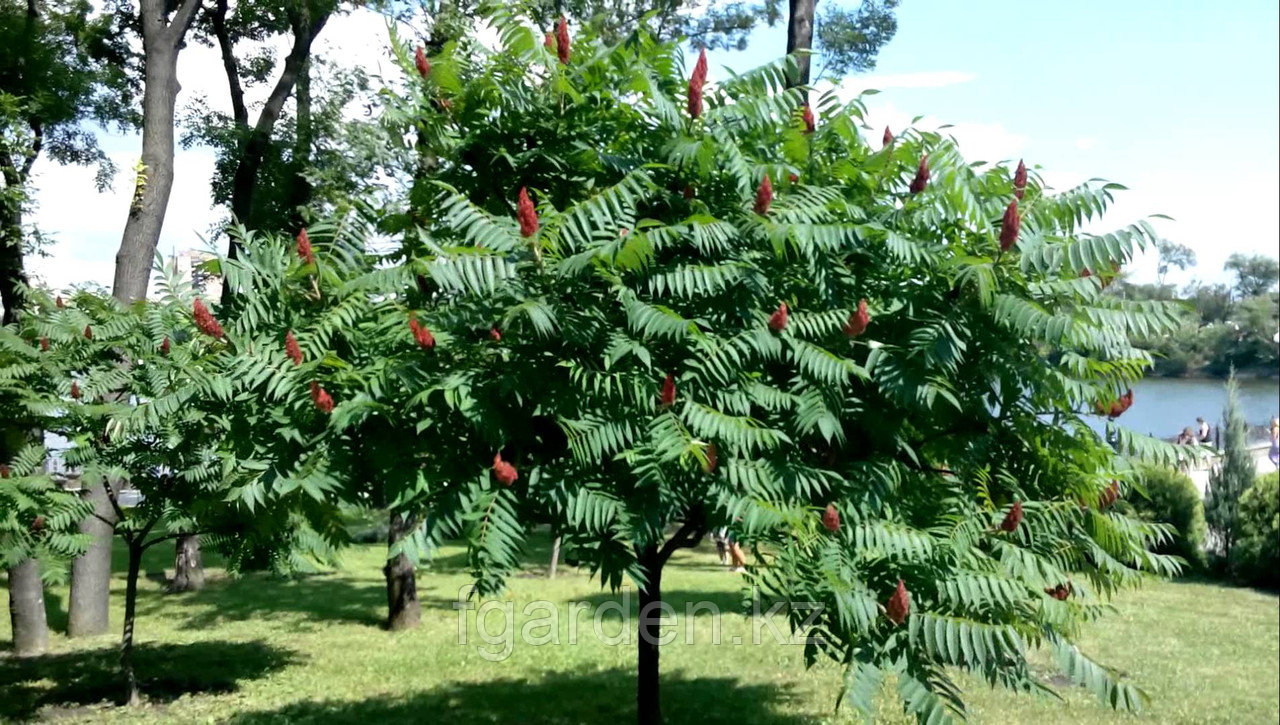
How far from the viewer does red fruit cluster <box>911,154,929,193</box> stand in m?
5.21

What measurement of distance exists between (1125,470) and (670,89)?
3.28m

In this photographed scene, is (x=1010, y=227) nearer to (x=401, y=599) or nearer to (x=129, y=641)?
(x=129, y=641)

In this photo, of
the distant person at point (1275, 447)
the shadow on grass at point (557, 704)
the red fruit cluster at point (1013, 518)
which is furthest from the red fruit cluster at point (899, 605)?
the distant person at point (1275, 447)

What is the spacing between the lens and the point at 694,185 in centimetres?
546

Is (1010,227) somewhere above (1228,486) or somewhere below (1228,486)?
above

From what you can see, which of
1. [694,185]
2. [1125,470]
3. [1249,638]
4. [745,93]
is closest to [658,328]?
[694,185]

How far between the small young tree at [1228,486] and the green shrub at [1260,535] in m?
0.59

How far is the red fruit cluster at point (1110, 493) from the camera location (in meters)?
5.36

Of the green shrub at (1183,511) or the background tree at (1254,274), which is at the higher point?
the background tree at (1254,274)

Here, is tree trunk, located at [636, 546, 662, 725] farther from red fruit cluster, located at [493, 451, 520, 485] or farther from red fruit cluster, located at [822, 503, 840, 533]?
red fruit cluster, located at [493, 451, 520, 485]

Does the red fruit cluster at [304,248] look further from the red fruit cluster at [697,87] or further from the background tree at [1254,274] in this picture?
the background tree at [1254,274]

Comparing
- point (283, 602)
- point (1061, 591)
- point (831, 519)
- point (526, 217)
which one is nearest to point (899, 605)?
point (831, 519)

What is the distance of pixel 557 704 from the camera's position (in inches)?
342

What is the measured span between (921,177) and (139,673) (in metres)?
9.20
